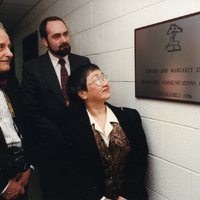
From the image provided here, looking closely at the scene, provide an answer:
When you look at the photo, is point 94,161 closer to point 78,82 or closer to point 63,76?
point 78,82

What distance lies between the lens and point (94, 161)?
5.81ft

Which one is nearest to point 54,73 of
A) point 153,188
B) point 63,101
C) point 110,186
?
point 63,101

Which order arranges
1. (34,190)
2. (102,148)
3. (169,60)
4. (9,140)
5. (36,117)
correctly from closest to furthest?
(169,60) < (102,148) < (9,140) < (36,117) < (34,190)

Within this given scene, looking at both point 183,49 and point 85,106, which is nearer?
point 183,49

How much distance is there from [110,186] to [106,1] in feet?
4.73

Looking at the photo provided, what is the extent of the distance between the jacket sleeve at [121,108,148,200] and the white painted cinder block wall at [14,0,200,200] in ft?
0.25

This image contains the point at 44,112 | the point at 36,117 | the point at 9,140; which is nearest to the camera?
the point at 9,140

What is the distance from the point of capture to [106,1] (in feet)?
7.35

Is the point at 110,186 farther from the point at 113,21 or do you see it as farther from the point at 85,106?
the point at 113,21

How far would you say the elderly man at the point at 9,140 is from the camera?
1.87 m

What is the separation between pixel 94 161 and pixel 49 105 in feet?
2.44

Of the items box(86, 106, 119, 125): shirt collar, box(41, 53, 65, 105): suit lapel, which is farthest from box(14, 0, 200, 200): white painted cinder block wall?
box(41, 53, 65, 105): suit lapel

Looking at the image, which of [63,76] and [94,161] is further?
[63,76]

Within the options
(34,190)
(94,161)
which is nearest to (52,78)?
(94,161)
